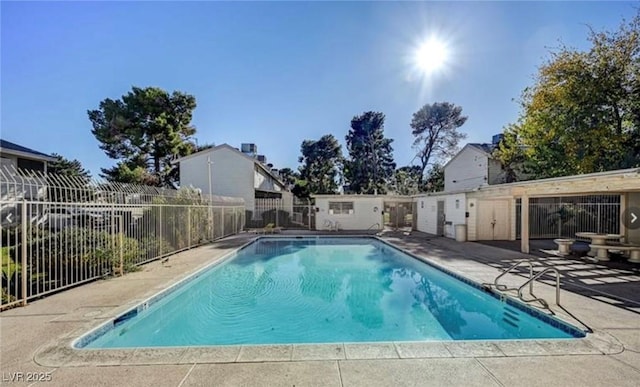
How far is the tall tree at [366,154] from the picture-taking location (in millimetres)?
33312

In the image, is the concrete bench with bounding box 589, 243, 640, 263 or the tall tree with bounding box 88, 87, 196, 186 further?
the tall tree with bounding box 88, 87, 196, 186

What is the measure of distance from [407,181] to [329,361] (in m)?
32.8

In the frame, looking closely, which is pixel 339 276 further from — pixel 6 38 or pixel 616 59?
pixel 616 59

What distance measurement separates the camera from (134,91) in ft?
84.2

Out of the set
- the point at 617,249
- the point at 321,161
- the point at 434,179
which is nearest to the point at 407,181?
the point at 434,179

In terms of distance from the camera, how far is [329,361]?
3688 mm

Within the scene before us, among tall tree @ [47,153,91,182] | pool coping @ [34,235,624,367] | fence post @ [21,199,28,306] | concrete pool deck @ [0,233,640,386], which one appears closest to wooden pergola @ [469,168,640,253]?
concrete pool deck @ [0,233,640,386]

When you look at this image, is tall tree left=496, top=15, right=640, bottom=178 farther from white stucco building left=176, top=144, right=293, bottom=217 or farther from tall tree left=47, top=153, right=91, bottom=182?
tall tree left=47, top=153, right=91, bottom=182

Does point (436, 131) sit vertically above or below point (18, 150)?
above

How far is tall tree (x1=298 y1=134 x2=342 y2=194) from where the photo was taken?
34.0m

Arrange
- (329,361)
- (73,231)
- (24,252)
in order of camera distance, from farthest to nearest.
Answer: (73,231)
(24,252)
(329,361)

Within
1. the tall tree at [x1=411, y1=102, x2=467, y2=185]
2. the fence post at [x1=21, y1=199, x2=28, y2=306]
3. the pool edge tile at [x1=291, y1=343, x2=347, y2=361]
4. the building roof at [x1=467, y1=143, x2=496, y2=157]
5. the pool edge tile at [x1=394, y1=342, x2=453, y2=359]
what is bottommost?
the pool edge tile at [x1=394, y1=342, x2=453, y2=359]

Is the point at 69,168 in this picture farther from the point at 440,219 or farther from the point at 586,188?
the point at 586,188

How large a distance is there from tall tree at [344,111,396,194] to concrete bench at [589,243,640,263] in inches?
911
